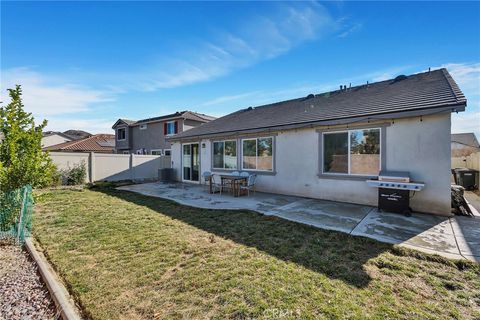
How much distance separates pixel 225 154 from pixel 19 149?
27.1 feet

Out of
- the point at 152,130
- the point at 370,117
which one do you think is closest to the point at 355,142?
the point at 370,117

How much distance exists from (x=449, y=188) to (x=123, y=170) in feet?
57.4

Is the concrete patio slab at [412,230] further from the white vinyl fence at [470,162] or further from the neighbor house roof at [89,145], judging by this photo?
the neighbor house roof at [89,145]

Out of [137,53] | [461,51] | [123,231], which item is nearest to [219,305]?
[123,231]

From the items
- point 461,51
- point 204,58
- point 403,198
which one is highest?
point 204,58

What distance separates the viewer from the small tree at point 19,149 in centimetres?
507

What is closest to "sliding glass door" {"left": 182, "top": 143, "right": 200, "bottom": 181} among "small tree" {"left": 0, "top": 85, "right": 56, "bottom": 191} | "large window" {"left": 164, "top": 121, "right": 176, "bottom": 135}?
"small tree" {"left": 0, "top": 85, "right": 56, "bottom": 191}

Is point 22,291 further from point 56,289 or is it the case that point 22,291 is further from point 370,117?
point 370,117

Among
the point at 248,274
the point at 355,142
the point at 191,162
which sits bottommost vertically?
the point at 248,274

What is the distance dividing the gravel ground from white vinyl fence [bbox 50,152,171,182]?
37.9 ft

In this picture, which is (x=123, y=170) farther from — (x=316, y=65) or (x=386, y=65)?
(x=386, y=65)

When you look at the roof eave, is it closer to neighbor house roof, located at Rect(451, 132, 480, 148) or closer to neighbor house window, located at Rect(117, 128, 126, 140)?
neighbor house window, located at Rect(117, 128, 126, 140)

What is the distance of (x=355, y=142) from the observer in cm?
800

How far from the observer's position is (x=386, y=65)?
11258mm
